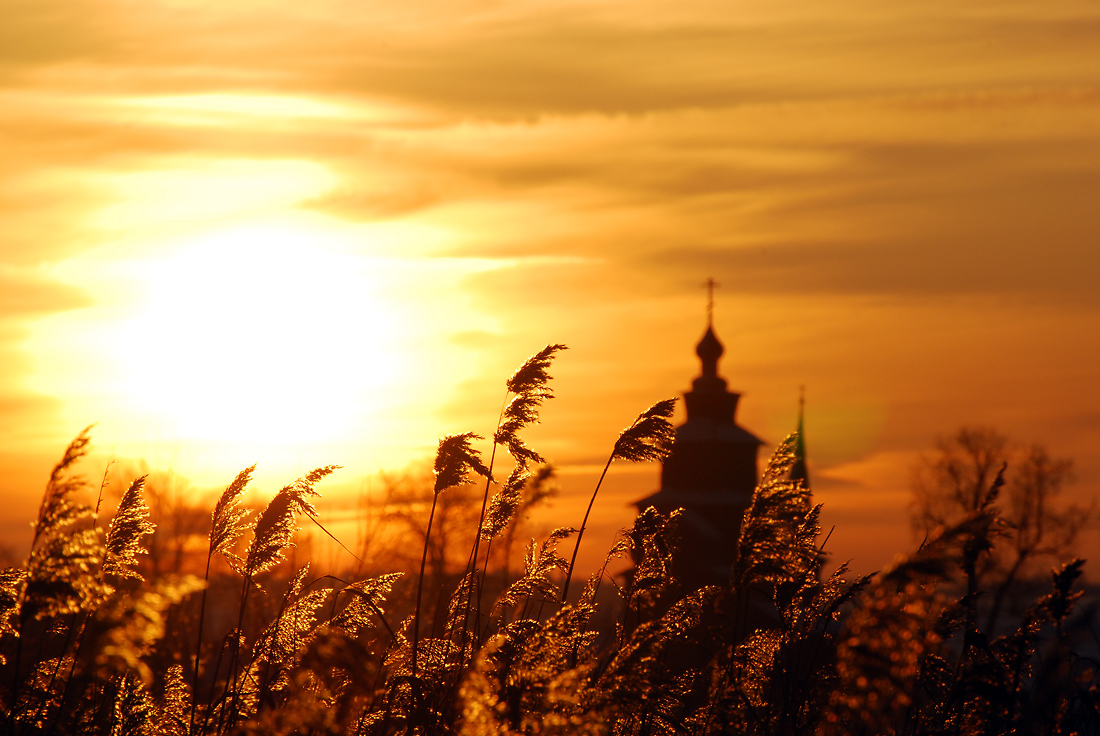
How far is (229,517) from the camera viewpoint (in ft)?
18.1

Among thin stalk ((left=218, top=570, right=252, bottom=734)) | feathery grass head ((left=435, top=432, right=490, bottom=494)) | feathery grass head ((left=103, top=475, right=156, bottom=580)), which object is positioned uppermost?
feathery grass head ((left=435, top=432, right=490, bottom=494))

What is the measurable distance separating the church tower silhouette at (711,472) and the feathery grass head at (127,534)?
47688 mm

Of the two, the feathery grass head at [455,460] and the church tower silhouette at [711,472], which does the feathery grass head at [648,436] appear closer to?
the feathery grass head at [455,460]

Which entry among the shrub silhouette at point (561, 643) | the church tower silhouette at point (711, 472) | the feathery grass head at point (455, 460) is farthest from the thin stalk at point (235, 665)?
the church tower silhouette at point (711, 472)

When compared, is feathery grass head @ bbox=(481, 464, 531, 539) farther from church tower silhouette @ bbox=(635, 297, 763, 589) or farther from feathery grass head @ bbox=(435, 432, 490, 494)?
church tower silhouette @ bbox=(635, 297, 763, 589)

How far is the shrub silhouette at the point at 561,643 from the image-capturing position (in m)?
3.68

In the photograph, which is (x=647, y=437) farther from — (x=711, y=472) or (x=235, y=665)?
(x=711, y=472)

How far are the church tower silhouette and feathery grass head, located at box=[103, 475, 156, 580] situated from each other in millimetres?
47688

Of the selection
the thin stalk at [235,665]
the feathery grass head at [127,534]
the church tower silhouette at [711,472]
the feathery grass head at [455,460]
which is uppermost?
the church tower silhouette at [711,472]

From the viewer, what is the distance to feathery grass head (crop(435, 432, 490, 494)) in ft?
18.7

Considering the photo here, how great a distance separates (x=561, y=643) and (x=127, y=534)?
2481mm

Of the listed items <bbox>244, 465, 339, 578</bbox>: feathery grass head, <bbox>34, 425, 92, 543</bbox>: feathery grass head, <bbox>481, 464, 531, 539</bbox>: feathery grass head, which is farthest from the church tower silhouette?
<bbox>34, 425, 92, 543</bbox>: feathery grass head

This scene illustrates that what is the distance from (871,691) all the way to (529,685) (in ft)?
3.90

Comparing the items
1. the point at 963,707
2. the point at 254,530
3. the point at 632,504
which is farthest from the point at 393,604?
the point at 632,504
